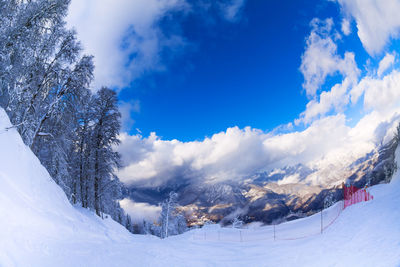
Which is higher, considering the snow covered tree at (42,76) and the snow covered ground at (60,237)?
the snow covered tree at (42,76)

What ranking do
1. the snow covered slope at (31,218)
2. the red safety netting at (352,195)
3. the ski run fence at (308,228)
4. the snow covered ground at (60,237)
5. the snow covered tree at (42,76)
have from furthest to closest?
the red safety netting at (352,195) → the ski run fence at (308,228) → the snow covered tree at (42,76) → the snow covered ground at (60,237) → the snow covered slope at (31,218)

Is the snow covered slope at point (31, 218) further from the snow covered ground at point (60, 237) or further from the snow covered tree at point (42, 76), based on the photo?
the snow covered tree at point (42, 76)

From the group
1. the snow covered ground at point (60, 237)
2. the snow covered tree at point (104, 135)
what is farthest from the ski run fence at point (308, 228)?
the snow covered tree at point (104, 135)

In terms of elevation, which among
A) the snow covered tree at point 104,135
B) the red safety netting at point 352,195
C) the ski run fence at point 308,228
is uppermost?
the snow covered tree at point 104,135

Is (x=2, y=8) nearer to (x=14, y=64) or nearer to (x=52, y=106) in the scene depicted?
(x=14, y=64)

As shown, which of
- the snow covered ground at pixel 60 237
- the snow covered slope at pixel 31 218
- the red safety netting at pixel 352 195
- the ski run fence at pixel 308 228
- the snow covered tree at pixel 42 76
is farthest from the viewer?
the red safety netting at pixel 352 195

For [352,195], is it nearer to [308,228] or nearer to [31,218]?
[308,228]

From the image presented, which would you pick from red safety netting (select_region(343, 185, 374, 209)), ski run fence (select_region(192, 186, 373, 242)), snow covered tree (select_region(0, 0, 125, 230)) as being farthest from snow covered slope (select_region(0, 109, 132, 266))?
red safety netting (select_region(343, 185, 374, 209))

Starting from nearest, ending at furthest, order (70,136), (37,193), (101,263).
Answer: (101,263) → (37,193) → (70,136)

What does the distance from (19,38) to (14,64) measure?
1.29m

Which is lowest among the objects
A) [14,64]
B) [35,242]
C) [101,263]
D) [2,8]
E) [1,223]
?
[101,263]

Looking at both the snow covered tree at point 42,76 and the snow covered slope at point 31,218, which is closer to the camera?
the snow covered slope at point 31,218

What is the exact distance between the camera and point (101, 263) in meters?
6.44

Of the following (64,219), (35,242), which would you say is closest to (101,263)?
(35,242)
